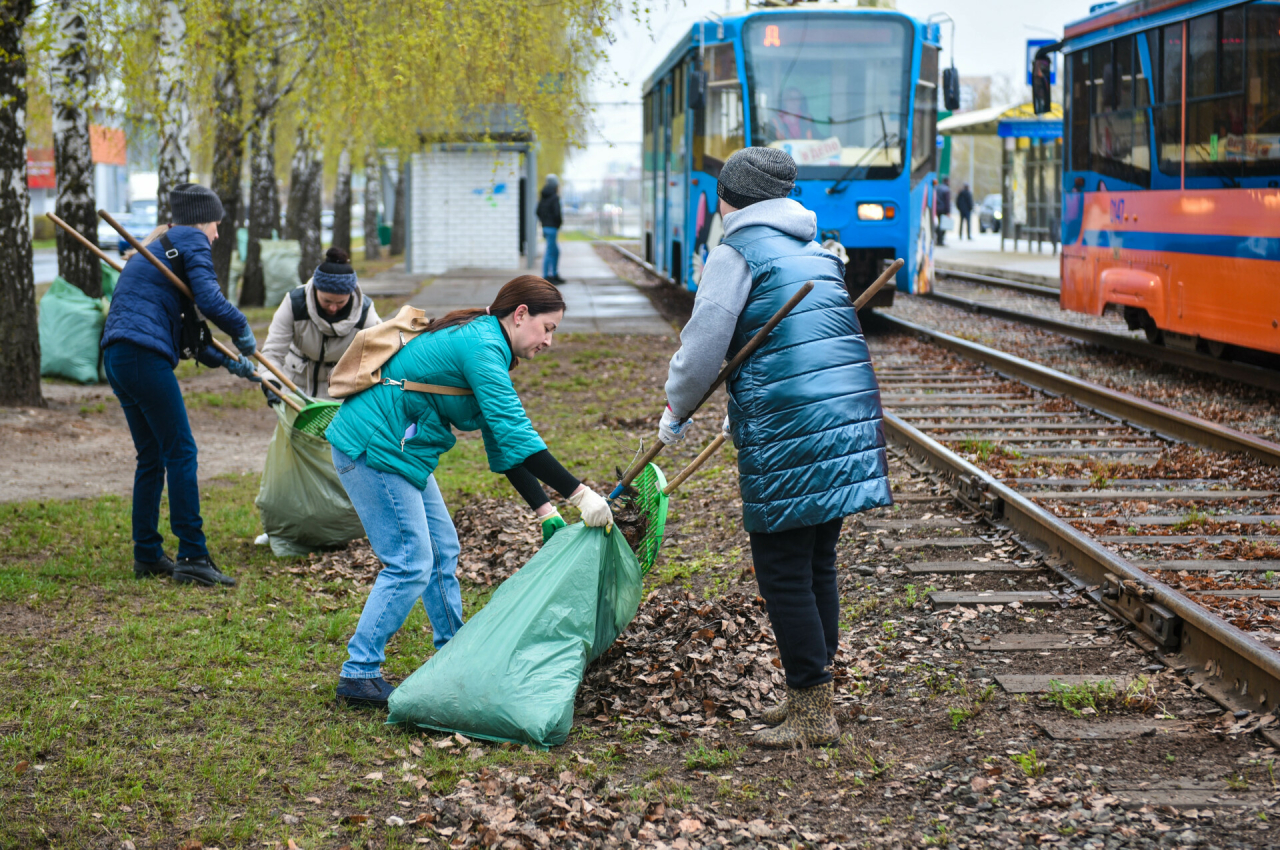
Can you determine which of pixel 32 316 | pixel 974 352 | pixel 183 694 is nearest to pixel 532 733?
pixel 183 694

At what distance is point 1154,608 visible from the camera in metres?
4.63

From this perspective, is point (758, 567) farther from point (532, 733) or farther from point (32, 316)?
point (32, 316)

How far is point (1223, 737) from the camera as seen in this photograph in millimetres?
3850

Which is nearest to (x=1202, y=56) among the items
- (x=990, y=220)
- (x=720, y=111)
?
(x=720, y=111)

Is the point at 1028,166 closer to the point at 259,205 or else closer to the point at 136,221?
the point at 259,205

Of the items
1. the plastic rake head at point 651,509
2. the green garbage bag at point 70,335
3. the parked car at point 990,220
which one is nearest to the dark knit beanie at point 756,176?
the plastic rake head at point 651,509

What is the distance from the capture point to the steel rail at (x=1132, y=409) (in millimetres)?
7758

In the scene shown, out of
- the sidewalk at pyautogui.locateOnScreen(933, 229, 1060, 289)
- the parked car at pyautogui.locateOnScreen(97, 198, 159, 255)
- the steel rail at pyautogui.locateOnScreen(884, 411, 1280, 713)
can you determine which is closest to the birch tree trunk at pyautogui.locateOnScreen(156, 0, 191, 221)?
the steel rail at pyautogui.locateOnScreen(884, 411, 1280, 713)

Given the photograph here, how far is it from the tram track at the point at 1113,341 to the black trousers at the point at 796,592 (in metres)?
7.33

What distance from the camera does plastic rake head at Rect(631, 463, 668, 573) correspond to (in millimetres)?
4551

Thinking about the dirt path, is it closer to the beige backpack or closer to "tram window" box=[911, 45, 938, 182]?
the beige backpack

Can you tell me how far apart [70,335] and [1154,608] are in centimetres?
1111

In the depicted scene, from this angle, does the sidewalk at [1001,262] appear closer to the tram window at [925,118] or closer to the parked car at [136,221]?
the tram window at [925,118]

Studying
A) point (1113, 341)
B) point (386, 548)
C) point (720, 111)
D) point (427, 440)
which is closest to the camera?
point (427, 440)
